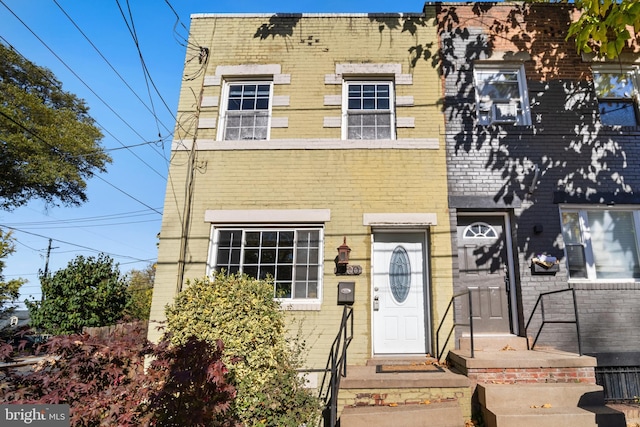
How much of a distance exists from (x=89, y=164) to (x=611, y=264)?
28.3m

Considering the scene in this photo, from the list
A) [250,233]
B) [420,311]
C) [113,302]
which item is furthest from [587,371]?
[113,302]

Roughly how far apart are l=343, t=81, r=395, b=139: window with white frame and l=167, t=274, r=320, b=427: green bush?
3827 mm

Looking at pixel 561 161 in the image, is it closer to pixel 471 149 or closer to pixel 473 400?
pixel 471 149

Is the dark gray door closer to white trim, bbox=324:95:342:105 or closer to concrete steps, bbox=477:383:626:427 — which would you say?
concrete steps, bbox=477:383:626:427

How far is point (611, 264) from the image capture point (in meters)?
6.62

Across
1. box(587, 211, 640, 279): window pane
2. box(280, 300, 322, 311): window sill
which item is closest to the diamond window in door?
box(587, 211, 640, 279): window pane

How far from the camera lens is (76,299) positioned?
417 inches

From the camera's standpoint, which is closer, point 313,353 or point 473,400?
point 473,400

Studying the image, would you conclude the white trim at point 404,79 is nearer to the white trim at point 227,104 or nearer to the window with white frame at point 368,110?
the window with white frame at point 368,110

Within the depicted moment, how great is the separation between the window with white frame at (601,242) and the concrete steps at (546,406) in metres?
2.65

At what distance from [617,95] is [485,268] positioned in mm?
4810

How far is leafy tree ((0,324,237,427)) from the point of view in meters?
Result: 3.29

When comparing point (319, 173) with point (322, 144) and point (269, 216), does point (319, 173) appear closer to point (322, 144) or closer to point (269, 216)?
point (322, 144)

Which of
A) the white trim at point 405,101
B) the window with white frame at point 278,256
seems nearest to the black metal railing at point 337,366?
the window with white frame at point 278,256
